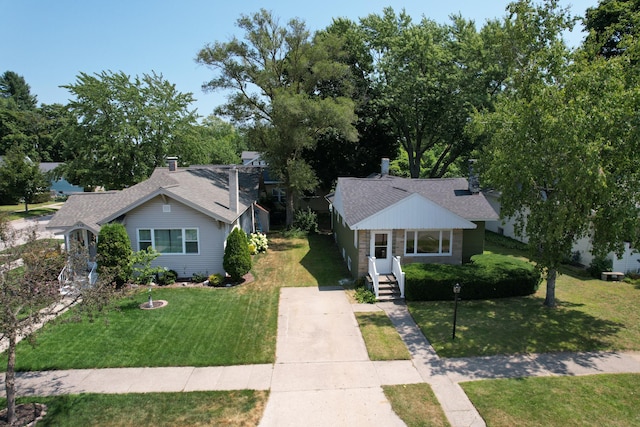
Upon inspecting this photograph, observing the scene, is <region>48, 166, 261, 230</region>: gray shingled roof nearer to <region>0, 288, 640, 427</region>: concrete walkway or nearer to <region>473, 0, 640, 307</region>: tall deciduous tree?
<region>0, 288, 640, 427</region>: concrete walkway

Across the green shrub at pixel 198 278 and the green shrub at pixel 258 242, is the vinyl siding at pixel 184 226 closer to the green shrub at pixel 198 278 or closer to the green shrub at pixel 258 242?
the green shrub at pixel 198 278

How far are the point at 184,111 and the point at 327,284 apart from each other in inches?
1046

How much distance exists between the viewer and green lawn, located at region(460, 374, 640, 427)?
881 centimetres

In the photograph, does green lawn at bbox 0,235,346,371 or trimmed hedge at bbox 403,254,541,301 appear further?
trimmed hedge at bbox 403,254,541,301

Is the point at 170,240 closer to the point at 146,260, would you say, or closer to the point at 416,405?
the point at 146,260

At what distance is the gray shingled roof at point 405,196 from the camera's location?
18644 mm

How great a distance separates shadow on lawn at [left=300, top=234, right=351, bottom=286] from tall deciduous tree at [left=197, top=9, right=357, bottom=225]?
15.7 ft

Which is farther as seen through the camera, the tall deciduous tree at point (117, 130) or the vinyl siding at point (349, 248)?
the tall deciduous tree at point (117, 130)

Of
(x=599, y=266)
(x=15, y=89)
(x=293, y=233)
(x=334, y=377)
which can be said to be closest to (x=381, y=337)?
(x=334, y=377)

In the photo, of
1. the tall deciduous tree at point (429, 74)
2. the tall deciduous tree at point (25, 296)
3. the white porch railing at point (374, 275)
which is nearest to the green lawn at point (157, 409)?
the tall deciduous tree at point (25, 296)

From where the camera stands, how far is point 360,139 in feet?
116

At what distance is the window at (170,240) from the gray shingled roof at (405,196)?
747 cm

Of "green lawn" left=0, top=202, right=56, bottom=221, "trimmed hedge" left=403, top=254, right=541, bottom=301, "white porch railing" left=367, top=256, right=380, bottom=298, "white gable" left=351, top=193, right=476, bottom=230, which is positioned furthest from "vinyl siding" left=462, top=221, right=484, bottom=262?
"green lawn" left=0, top=202, right=56, bottom=221

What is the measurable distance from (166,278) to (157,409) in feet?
32.0
